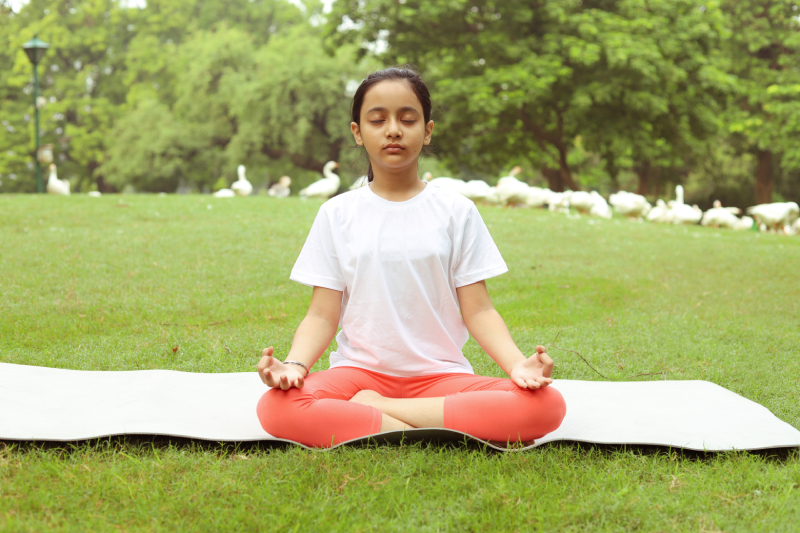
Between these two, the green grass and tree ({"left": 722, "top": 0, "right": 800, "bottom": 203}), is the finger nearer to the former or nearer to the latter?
the green grass

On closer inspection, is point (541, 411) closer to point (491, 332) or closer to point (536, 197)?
point (491, 332)

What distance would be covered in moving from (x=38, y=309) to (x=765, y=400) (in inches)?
178

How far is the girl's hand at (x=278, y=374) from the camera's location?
2172mm

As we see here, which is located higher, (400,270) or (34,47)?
(34,47)

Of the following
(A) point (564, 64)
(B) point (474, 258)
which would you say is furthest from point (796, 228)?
(B) point (474, 258)

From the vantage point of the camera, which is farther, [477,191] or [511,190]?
[477,191]

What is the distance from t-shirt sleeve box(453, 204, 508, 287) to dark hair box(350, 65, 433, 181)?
446 millimetres

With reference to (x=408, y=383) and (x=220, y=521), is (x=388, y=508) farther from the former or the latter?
(x=408, y=383)

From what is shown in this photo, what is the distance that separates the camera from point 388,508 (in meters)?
1.95

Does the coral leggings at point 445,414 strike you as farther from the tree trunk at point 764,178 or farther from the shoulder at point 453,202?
the tree trunk at point 764,178

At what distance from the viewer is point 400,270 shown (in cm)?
251

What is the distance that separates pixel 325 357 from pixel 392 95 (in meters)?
2.00

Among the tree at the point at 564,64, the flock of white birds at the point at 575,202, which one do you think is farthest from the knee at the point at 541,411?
the tree at the point at 564,64

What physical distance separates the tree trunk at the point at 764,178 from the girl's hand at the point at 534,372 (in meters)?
23.7
